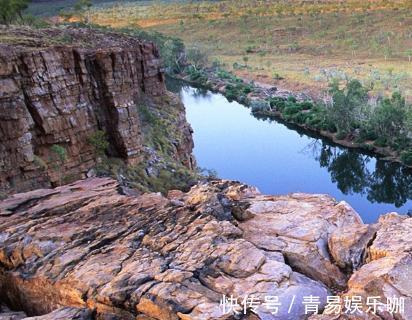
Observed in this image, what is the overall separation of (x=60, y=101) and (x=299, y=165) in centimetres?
2915

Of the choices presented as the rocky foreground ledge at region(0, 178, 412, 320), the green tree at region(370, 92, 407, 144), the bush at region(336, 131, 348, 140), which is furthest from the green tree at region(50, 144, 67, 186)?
the bush at region(336, 131, 348, 140)

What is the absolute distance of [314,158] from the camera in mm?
49125

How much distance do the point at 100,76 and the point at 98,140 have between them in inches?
130

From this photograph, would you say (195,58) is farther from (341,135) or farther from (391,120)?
(391,120)

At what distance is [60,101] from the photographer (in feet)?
73.8

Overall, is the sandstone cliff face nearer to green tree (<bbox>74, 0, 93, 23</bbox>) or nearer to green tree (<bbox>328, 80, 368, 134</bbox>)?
green tree (<bbox>74, 0, 93, 23</bbox>)

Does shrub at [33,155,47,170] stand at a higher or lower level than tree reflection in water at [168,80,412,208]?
higher

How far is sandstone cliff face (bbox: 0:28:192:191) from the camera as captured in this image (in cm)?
Answer: 2044

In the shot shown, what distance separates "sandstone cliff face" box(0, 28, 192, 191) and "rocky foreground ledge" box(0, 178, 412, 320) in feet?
17.4

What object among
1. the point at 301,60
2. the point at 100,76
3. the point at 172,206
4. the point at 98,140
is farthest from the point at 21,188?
the point at 301,60

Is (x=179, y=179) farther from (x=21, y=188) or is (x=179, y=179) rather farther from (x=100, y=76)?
(x=21, y=188)

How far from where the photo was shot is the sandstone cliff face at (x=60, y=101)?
20.4m

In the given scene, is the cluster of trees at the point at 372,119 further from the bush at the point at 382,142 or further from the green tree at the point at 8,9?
the green tree at the point at 8,9

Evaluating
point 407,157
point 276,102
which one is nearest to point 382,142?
point 407,157
